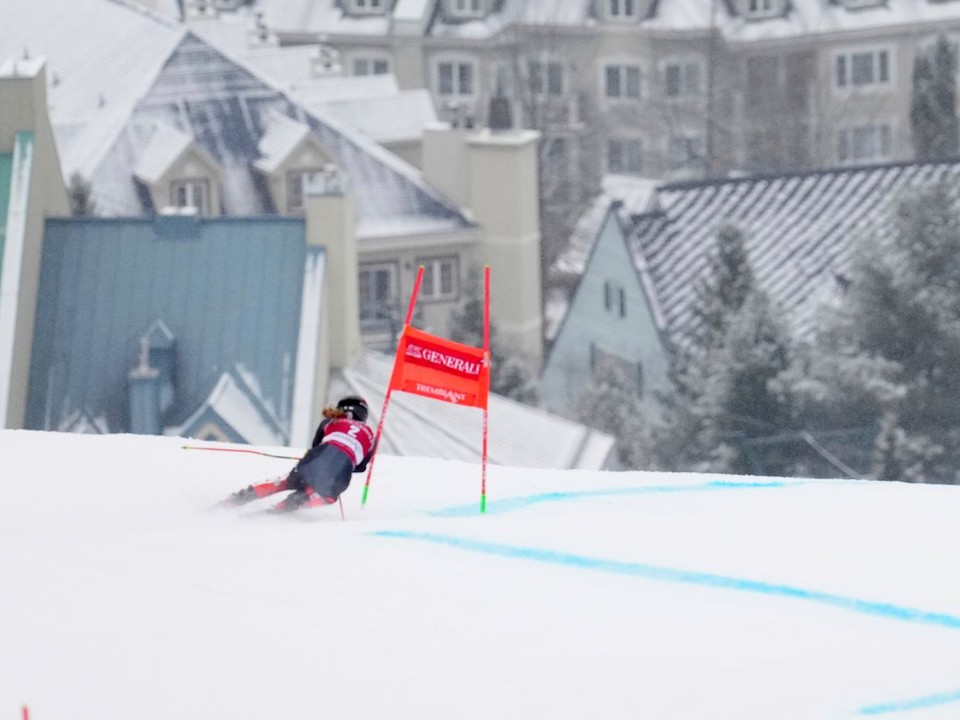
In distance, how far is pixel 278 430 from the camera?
2653cm

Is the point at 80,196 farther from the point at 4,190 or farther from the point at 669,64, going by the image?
the point at 669,64

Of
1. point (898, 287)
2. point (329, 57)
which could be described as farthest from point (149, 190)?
point (898, 287)

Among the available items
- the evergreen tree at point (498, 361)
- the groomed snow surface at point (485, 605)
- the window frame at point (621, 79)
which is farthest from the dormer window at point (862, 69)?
the groomed snow surface at point (485, 605)

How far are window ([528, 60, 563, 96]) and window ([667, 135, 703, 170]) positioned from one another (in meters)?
3.20

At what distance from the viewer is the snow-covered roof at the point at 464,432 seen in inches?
1119

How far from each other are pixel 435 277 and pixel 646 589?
118ft

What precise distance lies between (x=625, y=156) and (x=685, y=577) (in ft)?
185

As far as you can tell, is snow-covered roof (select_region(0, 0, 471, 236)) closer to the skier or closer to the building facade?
the building facade

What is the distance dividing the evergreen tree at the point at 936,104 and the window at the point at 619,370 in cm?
1968

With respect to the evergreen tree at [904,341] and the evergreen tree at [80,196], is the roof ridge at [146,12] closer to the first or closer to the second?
the evergreen tree at [80,196]

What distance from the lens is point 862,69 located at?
66250 mm

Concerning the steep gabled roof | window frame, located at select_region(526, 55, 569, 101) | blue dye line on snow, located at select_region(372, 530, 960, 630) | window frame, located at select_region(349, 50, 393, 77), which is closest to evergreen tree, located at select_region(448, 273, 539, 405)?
the steep gabled roof

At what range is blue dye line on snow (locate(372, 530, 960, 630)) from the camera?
371 inches

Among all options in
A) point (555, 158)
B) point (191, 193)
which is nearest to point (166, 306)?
point (191, 193)
